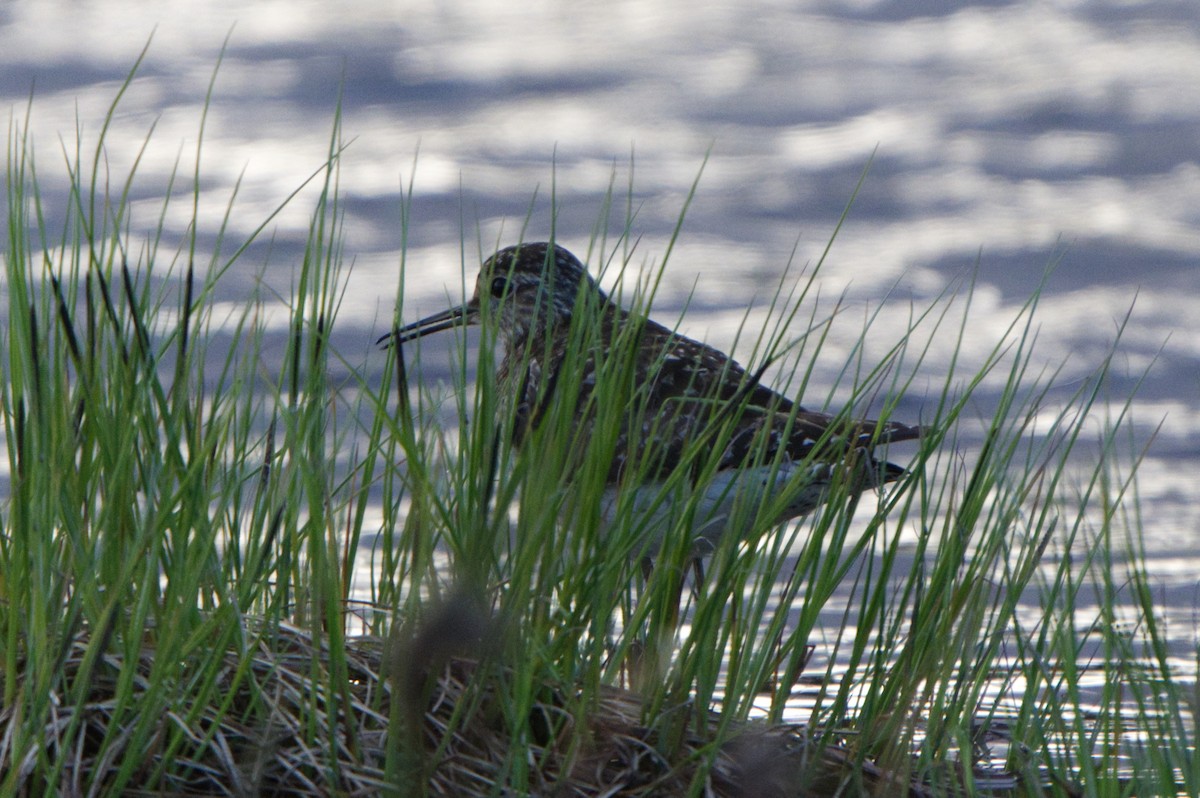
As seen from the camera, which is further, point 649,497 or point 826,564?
point 649,497

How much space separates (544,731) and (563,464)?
0.55m

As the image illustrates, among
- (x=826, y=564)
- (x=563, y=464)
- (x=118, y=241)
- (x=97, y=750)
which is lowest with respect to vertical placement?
(x=97, y=750)

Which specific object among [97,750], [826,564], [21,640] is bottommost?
[97,750]

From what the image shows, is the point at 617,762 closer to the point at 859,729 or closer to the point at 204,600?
the point at 859,729

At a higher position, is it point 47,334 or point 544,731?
point 47,334

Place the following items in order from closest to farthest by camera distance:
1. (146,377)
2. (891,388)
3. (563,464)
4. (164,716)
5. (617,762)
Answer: (164,716), (617,762), (146,377), (563,464), (891,388)

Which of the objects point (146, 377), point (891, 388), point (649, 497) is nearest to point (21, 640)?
point (146, 377)

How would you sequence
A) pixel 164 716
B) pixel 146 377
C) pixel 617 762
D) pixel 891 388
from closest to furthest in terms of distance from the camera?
pixel 164 716, pixel 617 762, pixel 146 377, pixel 891 388

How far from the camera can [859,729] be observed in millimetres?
2600

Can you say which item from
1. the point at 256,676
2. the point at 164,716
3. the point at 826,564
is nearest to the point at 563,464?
the point at 826,564

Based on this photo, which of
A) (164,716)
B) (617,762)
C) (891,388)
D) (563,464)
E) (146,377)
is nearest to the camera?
(164,716)

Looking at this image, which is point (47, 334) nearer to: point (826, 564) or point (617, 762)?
point (617, 762)

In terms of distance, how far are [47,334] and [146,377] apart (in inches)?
12.1

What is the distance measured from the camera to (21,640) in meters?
2.34
